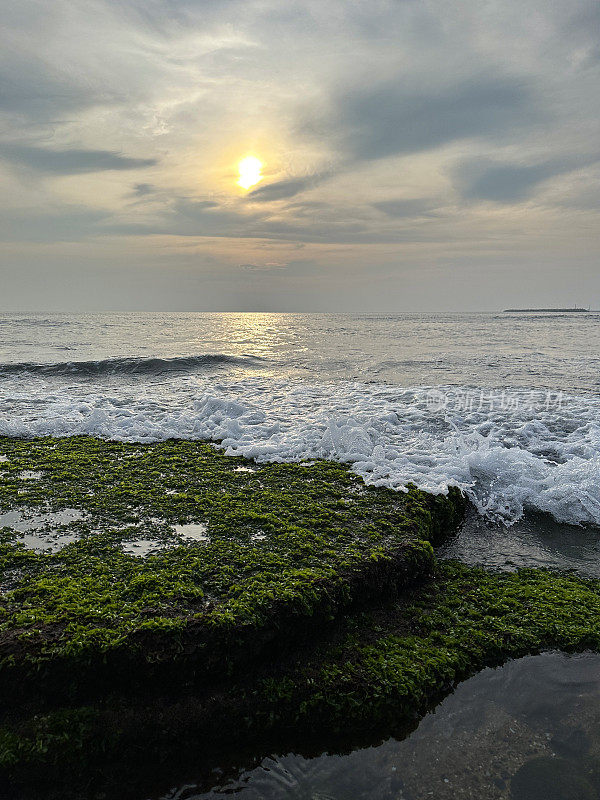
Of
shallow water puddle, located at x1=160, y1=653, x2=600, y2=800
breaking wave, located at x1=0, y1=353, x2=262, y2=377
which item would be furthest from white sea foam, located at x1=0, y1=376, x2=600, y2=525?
breaking wave, located at x1=0, y1=353, x2=262, y2=377

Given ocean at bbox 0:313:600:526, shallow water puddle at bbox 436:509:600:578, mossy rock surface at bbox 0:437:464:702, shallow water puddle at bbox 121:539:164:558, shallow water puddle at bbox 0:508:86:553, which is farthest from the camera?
ocean at bbox 0:313:600:526

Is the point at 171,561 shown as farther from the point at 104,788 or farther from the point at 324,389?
the point at 324,389

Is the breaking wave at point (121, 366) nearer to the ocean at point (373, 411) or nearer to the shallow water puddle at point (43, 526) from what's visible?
the ocean at point (373, 411)

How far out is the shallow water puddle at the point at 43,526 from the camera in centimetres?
384

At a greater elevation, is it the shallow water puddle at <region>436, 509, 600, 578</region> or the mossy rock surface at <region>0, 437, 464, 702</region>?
the mossy rock surface at <region>0, 437, 464, 702</region>

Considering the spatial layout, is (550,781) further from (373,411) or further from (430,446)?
(373,411)

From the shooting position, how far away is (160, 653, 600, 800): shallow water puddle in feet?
7.94

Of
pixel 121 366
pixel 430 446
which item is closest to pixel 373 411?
pixel 430 446

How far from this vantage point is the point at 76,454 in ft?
20.3

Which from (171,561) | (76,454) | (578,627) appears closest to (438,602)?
(578,627)

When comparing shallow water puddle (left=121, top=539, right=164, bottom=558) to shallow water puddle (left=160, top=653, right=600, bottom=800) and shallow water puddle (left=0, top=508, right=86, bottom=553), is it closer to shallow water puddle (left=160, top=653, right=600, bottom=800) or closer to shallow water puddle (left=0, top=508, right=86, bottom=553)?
shallow water puddle (left=0, top=508, right=86, bottom=553)

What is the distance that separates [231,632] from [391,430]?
500 cm

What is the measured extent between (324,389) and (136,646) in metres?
8.77

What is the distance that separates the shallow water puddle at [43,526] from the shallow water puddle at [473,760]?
2063 millimetres
